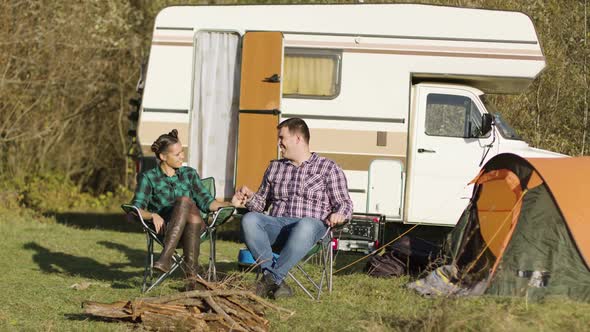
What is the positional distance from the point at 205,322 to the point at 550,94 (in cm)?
798

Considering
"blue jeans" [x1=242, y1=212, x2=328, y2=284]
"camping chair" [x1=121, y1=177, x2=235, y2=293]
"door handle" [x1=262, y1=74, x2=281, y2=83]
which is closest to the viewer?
"blue jeans" [x1=242, y1=212, x2=328, y2=284]

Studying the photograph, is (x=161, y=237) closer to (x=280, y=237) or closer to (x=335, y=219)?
(x=280, y=237)

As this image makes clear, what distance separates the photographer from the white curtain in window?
428 inches

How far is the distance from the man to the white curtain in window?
3570 millimetres

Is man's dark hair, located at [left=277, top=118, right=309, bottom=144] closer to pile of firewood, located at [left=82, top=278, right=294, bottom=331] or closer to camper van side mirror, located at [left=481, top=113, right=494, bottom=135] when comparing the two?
pile of firewood, located at [left=82, top=278, right=294, bottom=331]

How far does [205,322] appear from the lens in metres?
5.58

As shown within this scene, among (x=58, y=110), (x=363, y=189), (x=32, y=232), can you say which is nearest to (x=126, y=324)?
(x=363, y=189)

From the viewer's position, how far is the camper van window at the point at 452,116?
10562 mm

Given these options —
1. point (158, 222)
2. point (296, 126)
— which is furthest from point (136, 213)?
point (296, 126)

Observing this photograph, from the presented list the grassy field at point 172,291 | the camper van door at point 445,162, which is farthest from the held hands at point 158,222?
the camper van door at point 445,162

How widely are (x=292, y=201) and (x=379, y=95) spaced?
3.57 meters

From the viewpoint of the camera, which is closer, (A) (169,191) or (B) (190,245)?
(B) (190,245)

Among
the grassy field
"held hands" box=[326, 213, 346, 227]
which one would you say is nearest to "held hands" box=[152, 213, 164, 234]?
the grassy field

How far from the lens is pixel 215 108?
10914 mm
